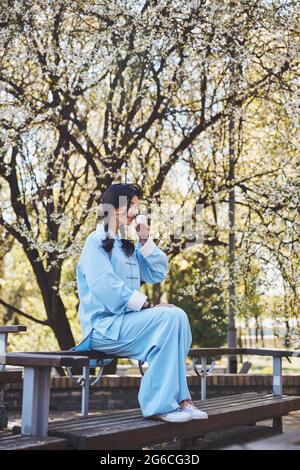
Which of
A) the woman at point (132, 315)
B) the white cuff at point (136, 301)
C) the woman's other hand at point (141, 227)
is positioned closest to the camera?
the woman at point (132, 315)

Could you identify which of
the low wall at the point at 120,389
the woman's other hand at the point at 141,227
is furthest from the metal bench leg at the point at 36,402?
the low wall at the point at 120,389

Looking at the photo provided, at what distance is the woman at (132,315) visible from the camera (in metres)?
4.14

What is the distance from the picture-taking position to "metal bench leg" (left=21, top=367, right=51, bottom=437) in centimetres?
363

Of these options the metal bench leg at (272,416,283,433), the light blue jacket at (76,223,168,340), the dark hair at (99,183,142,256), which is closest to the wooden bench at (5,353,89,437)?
the light blue jacket at (76,223,168,340)

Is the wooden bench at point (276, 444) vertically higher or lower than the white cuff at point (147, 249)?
lower

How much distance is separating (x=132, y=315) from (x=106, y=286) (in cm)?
24

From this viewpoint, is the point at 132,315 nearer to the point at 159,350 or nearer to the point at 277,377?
the point at 159,350

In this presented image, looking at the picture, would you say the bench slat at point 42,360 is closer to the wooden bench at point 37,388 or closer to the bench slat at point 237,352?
the wooden bench at point 37,388

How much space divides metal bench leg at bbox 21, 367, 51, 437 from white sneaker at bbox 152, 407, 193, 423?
0.74 metres

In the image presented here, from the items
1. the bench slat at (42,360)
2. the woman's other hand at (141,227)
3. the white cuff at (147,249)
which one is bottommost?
the bench slat at (42,360)

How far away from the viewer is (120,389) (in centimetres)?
775

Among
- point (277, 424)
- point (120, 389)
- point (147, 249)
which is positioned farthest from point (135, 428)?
point (120, 389)

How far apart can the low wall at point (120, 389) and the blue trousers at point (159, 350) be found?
10.3 ft

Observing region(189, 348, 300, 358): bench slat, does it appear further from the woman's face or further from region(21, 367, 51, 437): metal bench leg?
region(21, 367, 51, 437): metal bench leg
